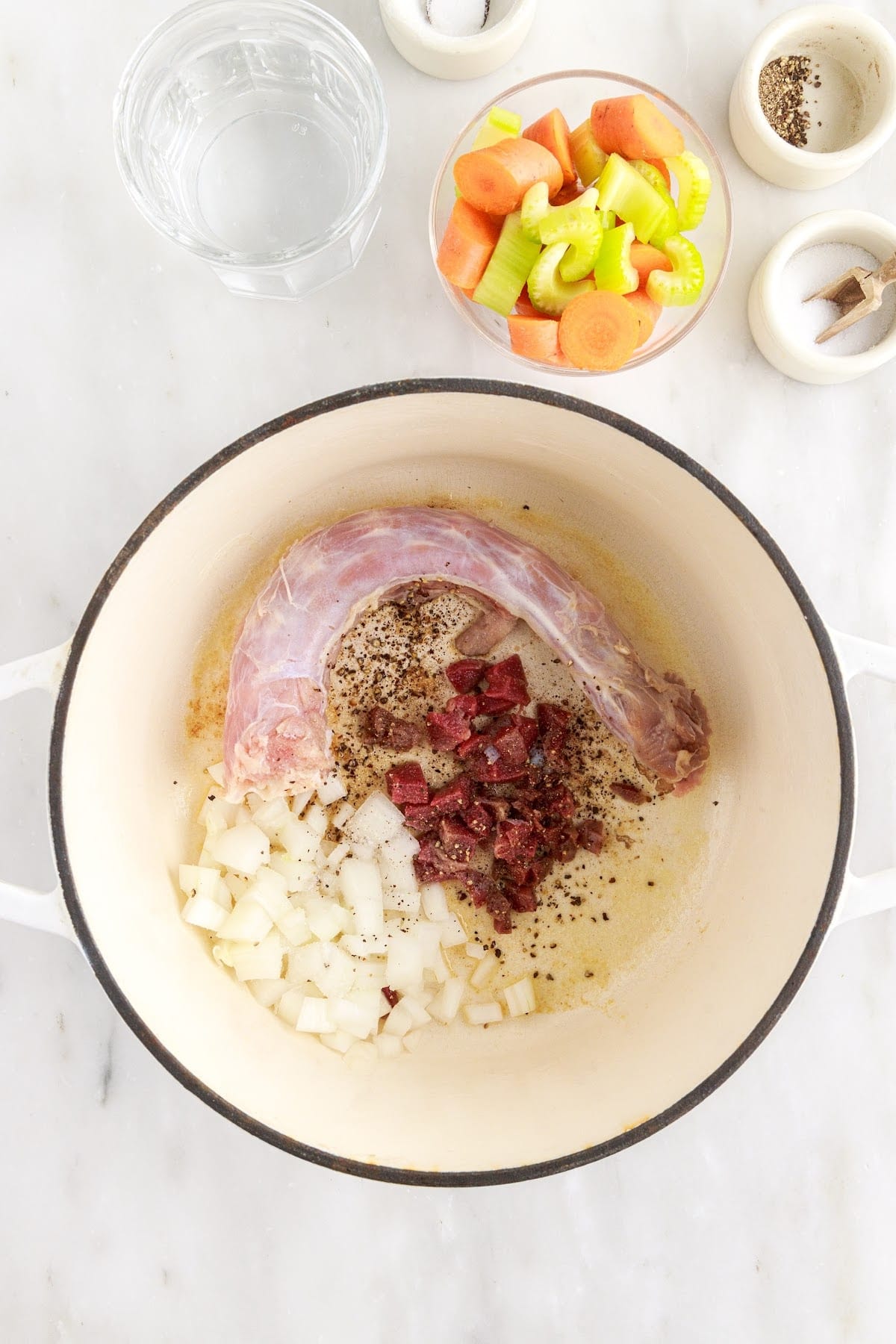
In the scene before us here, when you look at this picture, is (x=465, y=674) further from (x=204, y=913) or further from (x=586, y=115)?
(x=586, y=115)

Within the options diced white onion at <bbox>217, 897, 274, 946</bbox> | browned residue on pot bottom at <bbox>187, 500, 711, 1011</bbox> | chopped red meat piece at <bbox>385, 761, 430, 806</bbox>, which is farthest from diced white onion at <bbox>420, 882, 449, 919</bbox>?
diced white onion at <bbox>217, 897, 274, 946</bbox>

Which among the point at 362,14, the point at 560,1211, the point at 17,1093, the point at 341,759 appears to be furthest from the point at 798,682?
the point at 17,1093

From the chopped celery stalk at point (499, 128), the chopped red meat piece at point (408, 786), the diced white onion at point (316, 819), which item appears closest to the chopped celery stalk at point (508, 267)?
the chopped celery stalk at point (499, 128)

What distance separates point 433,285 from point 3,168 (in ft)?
2.29

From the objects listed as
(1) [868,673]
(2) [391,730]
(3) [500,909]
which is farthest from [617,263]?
(3) [500,909]

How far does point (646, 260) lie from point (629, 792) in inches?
31.8

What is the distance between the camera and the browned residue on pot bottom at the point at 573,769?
1.56m

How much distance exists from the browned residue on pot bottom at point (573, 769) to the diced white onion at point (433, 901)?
3cm

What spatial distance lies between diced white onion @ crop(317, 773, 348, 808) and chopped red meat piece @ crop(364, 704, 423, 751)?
3.6 inches

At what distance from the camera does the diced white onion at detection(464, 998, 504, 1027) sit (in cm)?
155

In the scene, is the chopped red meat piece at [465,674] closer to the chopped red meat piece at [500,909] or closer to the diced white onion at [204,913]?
the chopped red meat piece at [500,909]

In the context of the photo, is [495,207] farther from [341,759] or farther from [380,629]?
[341,759]

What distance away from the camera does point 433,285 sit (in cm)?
144

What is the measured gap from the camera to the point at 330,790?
155 centimetres
